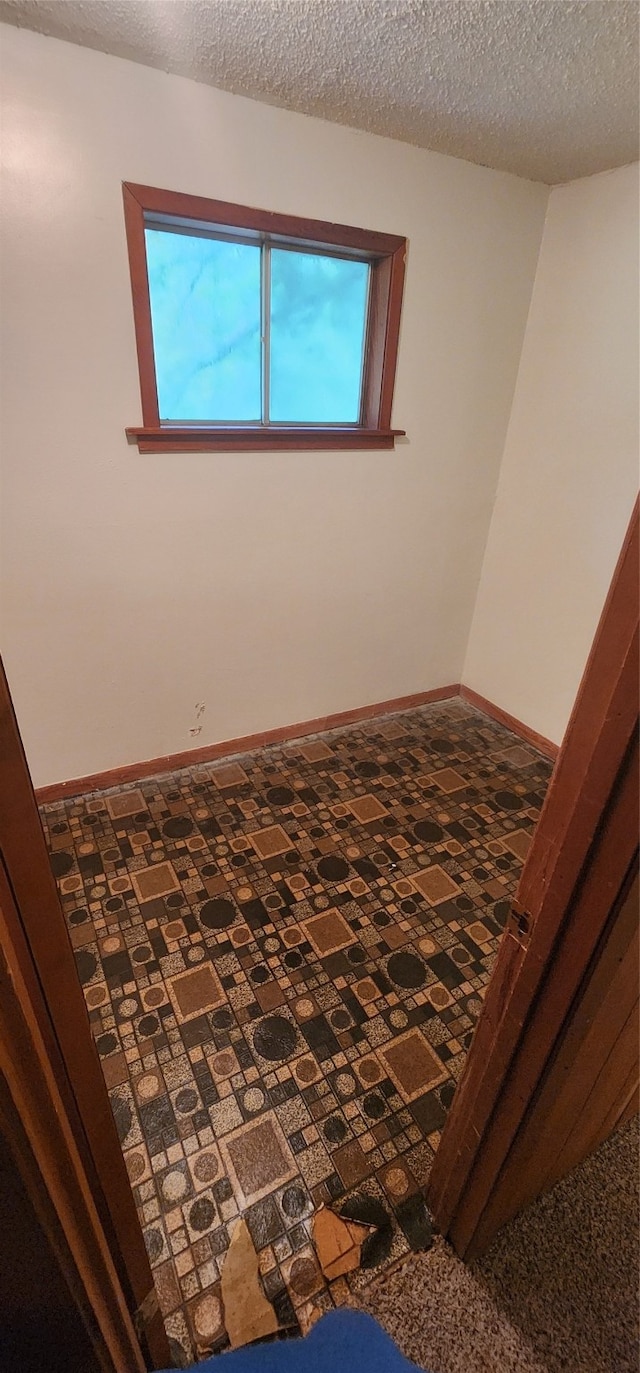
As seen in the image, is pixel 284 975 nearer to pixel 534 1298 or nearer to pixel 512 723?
pixel 534 1298

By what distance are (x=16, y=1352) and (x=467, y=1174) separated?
2.43ft

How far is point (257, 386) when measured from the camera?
76.2 inches

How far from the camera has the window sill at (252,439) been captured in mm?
1768

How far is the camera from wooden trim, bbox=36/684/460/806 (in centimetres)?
212

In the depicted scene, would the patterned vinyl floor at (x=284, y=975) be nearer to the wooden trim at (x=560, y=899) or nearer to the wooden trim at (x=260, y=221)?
the wooden trim at (x=560, y=899)

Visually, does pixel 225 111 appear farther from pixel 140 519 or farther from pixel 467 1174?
pixel 467 1174

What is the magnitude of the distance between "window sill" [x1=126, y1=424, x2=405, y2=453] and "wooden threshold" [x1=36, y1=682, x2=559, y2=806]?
1.14 metres

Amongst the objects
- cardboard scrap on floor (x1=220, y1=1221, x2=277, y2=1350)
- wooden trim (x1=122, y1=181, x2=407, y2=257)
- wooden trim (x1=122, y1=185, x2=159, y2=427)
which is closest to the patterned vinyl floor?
cardboard scrap on floor (x1=220, y1=1221, x2=277, y2=1350)

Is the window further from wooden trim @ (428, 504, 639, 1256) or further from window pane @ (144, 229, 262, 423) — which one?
wooden trim @ (428, 504, 639, 1256)

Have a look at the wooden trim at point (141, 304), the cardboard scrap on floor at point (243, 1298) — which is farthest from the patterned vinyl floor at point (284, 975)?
the wooden trim at point (141, 304)

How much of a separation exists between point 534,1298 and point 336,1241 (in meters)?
0.35

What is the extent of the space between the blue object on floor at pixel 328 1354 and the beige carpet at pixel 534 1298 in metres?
0.04

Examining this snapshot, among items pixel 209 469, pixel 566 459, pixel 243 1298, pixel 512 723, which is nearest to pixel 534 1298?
pixel 243 1298

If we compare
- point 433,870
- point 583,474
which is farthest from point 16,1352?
point 583,474
